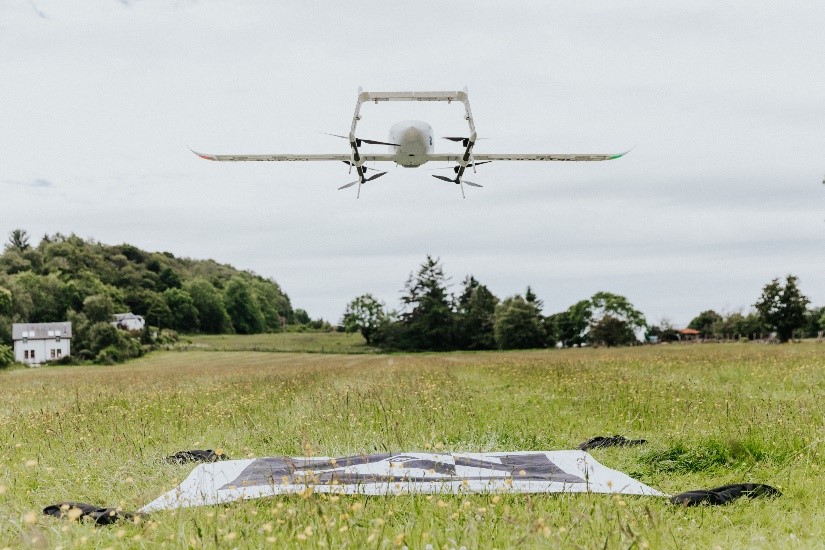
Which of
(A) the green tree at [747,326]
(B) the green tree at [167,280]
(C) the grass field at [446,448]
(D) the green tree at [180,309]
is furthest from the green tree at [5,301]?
(A) the green tree at [747,326]

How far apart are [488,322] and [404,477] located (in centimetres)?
8948

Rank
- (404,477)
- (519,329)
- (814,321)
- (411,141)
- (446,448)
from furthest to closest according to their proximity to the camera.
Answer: (519,329) → (814,321) → (411,141) → (446,448) → (404,477)

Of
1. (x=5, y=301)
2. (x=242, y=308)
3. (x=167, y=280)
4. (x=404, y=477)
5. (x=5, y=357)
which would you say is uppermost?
(x=167, y=280)

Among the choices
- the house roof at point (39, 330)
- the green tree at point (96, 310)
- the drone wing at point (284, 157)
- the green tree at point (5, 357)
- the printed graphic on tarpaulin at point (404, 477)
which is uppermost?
the drone wing at point (284, 157)

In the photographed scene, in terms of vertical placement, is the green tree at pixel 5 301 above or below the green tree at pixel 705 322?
above

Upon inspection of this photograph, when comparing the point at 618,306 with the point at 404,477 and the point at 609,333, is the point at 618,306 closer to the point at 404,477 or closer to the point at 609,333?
the point at 609,333

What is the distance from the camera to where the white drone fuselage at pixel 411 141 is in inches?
489

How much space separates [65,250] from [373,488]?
121438 mm

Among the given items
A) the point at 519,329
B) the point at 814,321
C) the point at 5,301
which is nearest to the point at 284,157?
the point at 5,301

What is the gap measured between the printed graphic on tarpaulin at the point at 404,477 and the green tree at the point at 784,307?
67235 millimetres

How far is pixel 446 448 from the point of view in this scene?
28.1 feet

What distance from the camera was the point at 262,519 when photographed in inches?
192

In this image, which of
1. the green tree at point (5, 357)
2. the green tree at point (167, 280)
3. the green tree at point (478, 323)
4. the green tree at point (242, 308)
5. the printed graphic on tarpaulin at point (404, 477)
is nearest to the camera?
the printed graphic on tarpaulin at point (404, 477)

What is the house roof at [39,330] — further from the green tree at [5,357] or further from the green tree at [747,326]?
the green tree at [747,326]
